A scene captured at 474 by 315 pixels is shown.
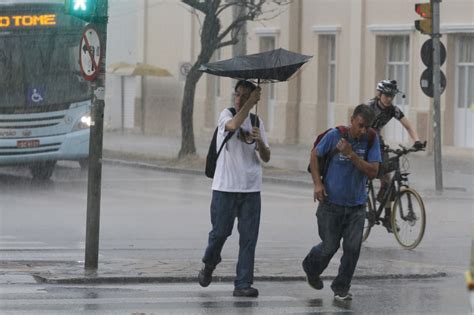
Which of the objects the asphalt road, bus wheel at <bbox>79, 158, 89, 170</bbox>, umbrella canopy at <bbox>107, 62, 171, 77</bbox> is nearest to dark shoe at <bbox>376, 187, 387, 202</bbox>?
the asphalt road

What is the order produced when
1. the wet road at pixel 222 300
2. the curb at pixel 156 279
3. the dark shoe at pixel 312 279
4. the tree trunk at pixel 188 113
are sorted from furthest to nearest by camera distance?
1. the tree trunk at pixel 188 113
2. the curb at pixel 156 279
3. the dark shoe at pixel 312 279
4. the wet road at pixel 222 300

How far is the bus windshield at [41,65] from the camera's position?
2517 centimetres

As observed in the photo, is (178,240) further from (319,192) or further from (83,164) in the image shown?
(83,164)

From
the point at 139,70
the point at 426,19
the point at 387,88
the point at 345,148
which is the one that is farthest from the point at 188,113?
the point at 345,148

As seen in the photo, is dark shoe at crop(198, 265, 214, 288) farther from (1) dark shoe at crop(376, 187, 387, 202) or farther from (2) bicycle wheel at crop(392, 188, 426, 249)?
(1) dark shoe at crop(376, 187, 387, 202)

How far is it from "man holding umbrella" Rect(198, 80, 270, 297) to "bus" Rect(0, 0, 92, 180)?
14.2 m

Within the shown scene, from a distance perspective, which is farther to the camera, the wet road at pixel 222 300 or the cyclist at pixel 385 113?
the cyclist at pixel 385 113

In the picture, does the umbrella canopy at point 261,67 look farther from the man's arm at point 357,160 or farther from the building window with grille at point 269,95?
the building window with grille at point 269,95

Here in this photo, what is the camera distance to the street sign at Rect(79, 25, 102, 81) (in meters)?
12.7

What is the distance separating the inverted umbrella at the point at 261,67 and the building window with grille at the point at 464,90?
22305 millimetres

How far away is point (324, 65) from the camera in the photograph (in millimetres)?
38938

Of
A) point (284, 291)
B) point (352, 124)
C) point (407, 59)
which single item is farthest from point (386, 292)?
point (407, 59)

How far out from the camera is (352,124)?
1093 cm

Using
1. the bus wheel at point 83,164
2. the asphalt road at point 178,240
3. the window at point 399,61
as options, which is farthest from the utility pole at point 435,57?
the window at point 399,61
